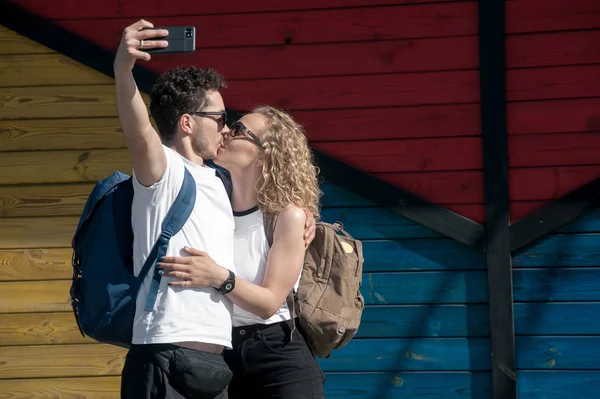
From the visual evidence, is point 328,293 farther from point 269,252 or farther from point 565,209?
point 565,209

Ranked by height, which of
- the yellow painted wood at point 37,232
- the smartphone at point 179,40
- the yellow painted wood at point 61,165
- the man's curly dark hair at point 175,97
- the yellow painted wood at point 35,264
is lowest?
the yellow painted wood at point 35,264

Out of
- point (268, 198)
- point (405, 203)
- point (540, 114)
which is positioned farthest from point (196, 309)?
point (540, 114)

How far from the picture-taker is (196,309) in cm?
253

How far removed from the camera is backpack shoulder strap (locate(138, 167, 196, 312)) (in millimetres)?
2498

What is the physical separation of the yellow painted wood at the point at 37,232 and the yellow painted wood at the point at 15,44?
2.90 feet

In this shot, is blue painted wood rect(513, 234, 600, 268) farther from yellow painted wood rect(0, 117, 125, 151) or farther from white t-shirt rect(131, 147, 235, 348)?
white t-shirt rect(131, 147, 235, 348)

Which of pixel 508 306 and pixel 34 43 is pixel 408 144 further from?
pixel 34 43

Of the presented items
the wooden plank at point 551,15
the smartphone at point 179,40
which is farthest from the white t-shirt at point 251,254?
the wooden plank at point 551,15

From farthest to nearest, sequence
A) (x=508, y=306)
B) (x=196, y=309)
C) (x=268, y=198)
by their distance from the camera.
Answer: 1. (x=508, y=306)
2. (x=268, y=198)
3. (x=196, y=309)

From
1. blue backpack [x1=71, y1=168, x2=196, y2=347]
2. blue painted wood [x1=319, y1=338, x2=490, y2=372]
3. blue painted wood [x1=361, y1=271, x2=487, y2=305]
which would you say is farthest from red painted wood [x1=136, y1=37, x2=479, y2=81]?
blue backpack [x1=71, y1=168, x2=196, y2=347]

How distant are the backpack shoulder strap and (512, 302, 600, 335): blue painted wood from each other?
2.57 m

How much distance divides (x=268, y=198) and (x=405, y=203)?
1.80 meters

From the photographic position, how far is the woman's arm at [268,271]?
2508 millimetres

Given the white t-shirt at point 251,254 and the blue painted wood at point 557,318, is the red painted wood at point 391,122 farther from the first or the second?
the white t-shirt at point 251,254
